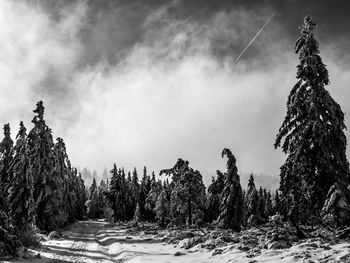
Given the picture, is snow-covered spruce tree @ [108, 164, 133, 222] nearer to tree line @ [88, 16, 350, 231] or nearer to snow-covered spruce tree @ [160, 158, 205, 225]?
snow-covered spruce tree @ [160, 158, 205, 225]

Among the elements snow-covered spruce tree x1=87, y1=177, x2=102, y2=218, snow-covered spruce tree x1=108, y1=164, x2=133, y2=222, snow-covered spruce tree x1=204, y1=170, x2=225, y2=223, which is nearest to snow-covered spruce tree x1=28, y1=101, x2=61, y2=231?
snow-covered spruce tree x1=204, y1=170, x2=225, y2=223

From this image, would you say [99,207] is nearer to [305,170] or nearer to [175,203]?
[175,203]

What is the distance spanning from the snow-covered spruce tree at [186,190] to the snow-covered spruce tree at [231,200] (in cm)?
659

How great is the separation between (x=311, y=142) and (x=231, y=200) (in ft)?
64.5

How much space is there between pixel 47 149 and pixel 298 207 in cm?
2864

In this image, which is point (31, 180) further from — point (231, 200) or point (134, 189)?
point (134, 189)

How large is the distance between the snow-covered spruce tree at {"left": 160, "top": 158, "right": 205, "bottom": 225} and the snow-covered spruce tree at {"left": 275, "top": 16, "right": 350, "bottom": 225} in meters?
24.8

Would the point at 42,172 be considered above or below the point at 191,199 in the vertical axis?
above

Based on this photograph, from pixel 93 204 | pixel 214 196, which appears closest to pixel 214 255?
pixel 214 196

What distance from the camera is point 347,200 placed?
50.7 feet

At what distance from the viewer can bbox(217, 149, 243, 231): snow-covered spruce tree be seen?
118 ft

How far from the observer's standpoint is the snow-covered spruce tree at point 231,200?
118 feet

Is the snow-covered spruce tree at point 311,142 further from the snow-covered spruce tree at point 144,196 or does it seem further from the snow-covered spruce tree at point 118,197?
the snow-covered spruce tree at point 144,196

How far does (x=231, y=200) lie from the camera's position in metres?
36.3
